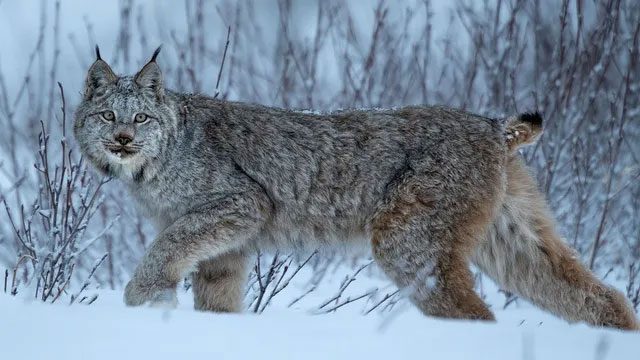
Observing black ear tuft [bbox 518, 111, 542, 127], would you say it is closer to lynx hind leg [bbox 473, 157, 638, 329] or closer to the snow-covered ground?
lynx hind leg [bbox 473, 157, 638, 329]

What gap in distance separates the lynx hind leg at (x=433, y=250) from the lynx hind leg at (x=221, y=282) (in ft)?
2.98

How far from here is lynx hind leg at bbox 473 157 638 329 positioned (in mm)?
5805

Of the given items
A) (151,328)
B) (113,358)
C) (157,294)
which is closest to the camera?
(113,358)

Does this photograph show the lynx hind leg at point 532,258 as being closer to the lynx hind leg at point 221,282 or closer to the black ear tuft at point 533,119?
the black ear tuft at point 533,119

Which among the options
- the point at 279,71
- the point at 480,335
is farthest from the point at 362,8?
the point at 480,335

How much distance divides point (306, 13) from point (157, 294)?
32.3ft

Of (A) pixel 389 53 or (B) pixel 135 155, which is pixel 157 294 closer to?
(B) pixel 135 155

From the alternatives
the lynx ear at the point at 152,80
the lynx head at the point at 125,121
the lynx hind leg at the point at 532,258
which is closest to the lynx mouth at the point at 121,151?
the lynx head at the point at 125,121

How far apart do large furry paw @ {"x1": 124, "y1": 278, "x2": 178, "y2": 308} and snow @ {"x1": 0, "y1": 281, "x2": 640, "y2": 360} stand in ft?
4.16

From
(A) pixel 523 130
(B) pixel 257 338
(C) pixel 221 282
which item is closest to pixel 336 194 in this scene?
(C) pixel 221 282

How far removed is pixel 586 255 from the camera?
870 cm

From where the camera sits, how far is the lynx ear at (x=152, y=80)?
5895mm

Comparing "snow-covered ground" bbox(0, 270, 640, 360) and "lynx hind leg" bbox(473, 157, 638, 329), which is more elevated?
"snow-covered ground" bbox(0, 270, 640, 360)

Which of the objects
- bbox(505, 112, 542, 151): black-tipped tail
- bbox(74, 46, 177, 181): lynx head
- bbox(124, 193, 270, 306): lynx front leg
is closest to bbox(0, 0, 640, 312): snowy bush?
bbox(74, 46, 177, 181): lynx head
